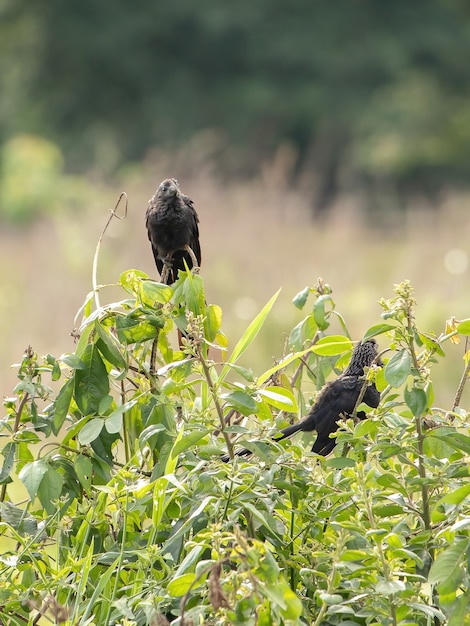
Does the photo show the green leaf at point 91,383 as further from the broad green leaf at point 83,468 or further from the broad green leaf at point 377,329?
the broad green leaf at point 377,329

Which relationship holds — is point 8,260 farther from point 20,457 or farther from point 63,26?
point 63,26

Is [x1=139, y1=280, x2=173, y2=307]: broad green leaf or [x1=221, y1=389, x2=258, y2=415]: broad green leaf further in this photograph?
[x1=139, y1=280, x2=173, y2=307]: broad green leaf

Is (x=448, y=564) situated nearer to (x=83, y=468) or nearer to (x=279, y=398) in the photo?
(x=279, y=398)

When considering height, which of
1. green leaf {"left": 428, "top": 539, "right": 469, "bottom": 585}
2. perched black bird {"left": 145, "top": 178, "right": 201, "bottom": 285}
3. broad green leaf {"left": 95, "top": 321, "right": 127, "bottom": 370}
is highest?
perched black bird {"left": 145, "top": 178, "right": 201, "bottom": 285}

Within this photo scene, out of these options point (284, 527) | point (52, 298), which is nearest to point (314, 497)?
point (284, 527)

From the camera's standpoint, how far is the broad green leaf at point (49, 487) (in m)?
1.79

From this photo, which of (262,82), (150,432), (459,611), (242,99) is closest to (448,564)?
(459,611)

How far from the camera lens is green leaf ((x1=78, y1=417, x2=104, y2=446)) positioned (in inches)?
69.0

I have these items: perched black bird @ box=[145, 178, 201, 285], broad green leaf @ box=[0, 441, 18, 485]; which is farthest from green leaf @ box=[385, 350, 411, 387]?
perched black bird @ box=[145, 178, 201, 285]

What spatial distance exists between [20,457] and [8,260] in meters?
9.99

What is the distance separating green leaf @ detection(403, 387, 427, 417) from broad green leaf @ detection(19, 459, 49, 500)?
670 mm

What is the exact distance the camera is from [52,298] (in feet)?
30.6

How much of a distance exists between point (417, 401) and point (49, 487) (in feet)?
2.28

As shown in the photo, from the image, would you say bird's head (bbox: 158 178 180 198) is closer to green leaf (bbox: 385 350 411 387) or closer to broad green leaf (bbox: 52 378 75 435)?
broad green leaf (bbox: 52 378 75 435)
